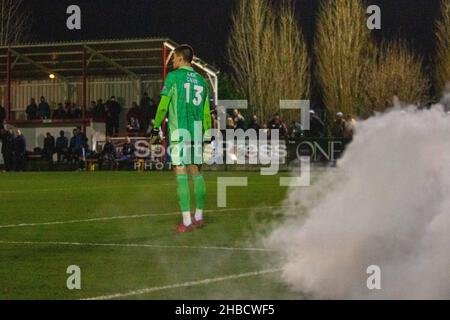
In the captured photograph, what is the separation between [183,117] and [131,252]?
9.27ft

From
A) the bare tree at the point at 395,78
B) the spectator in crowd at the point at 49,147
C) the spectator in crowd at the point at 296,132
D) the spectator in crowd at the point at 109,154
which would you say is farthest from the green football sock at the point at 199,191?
the bare tree at the point at 395,78

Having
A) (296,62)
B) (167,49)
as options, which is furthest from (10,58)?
(296,62)

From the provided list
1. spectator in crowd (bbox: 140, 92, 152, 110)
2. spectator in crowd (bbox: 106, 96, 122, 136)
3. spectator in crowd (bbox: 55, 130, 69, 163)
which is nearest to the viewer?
spectator in crowd (bbox: 55, 130, 69, 163)

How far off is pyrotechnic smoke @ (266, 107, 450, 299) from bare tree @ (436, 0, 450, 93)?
2118 inches

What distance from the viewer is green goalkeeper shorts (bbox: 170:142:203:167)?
11359 mm

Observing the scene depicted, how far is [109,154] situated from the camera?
122ft

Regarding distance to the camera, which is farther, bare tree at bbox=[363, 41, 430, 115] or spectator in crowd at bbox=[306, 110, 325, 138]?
bare tree at bbox=[363, 41, 430, 115]

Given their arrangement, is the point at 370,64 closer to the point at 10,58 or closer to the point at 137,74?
the point at 137,74

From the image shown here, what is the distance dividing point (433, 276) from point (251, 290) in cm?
147

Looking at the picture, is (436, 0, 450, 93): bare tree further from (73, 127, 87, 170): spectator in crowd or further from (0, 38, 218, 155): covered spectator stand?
(73, 127, 87, 170): spectator in crowd

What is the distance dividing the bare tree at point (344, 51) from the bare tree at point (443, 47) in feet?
18.1

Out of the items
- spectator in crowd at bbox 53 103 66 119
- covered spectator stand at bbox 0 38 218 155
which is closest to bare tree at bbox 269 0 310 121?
covered spectator stand at bbox 0 38 218 155

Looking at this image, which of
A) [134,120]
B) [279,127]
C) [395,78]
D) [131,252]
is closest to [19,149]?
[134,120]

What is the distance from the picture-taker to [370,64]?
2303 inches
